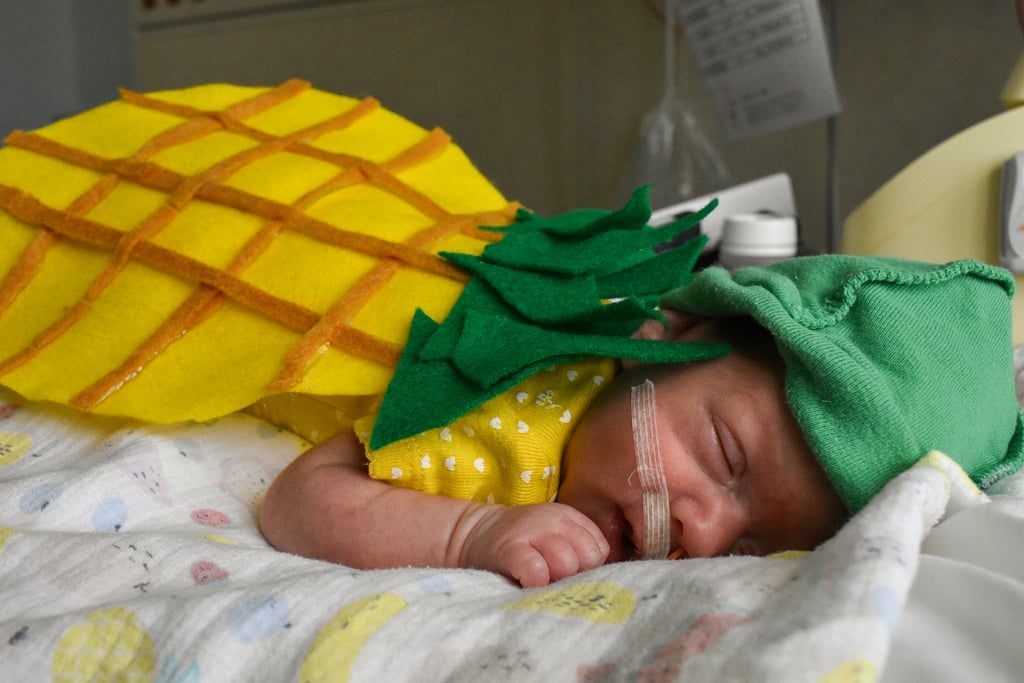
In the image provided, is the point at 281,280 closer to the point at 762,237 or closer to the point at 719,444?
the point at 719,444

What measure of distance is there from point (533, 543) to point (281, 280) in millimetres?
353

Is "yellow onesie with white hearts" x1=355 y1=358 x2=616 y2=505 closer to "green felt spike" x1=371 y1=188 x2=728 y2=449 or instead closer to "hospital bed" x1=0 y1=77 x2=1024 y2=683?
"green felt spike" x1=371 y1=188 x2=728 y2=449

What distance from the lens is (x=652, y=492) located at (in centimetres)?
71

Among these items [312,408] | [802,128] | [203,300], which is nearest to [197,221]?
[203,300]

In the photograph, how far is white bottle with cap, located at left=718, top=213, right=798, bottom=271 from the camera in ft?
3.57

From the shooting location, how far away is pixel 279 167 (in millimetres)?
949

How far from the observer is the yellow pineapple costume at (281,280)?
0.76 m

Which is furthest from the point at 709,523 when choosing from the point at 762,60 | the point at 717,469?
the point at 762,60

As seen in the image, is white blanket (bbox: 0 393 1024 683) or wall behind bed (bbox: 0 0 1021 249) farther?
wall behind bed (bbox: 0 0 1021 249)

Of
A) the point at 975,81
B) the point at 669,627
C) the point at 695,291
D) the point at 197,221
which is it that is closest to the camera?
the point at 669,627

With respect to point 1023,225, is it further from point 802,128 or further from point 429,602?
point 802,128

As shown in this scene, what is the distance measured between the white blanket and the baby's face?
4.3 inches

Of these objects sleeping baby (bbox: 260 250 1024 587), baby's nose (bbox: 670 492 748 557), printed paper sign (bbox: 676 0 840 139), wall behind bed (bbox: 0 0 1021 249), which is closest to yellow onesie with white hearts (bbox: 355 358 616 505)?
sleeping baby (bbox: 260 250 1024 587)

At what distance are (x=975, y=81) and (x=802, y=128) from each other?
1.04ft
